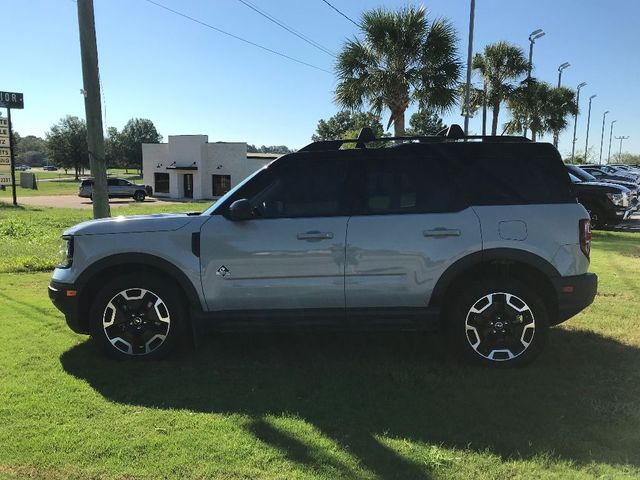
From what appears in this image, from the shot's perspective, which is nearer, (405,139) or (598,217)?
(405,139)

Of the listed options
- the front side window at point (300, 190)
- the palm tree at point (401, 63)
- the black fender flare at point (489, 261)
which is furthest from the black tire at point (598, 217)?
the front side window at point (300, 190)

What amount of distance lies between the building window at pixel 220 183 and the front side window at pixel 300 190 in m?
42.1

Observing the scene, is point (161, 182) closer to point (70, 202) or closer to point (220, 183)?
point (220, 183)

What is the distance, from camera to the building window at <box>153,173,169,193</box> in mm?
49812

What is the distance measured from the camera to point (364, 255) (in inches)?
172

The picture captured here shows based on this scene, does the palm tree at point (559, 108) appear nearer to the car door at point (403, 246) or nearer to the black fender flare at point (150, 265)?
the car door at point (403, 246)

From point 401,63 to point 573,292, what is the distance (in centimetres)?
1459

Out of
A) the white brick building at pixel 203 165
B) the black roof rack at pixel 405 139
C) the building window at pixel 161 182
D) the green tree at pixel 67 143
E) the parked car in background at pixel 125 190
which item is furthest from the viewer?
the green tree at pixel 67 143

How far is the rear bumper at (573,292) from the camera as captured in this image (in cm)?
443

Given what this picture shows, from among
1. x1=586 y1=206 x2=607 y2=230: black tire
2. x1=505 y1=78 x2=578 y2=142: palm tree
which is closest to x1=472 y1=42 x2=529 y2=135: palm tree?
x1=505 y1=78 x2=578 y2=142: palm tree

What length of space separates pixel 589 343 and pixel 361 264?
249 cm

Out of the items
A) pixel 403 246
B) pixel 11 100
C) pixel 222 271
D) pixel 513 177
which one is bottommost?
pixel 222 271

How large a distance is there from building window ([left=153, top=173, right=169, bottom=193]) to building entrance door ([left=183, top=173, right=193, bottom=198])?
9.00 ft

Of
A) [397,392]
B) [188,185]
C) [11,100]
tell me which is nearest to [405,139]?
[397,392]
